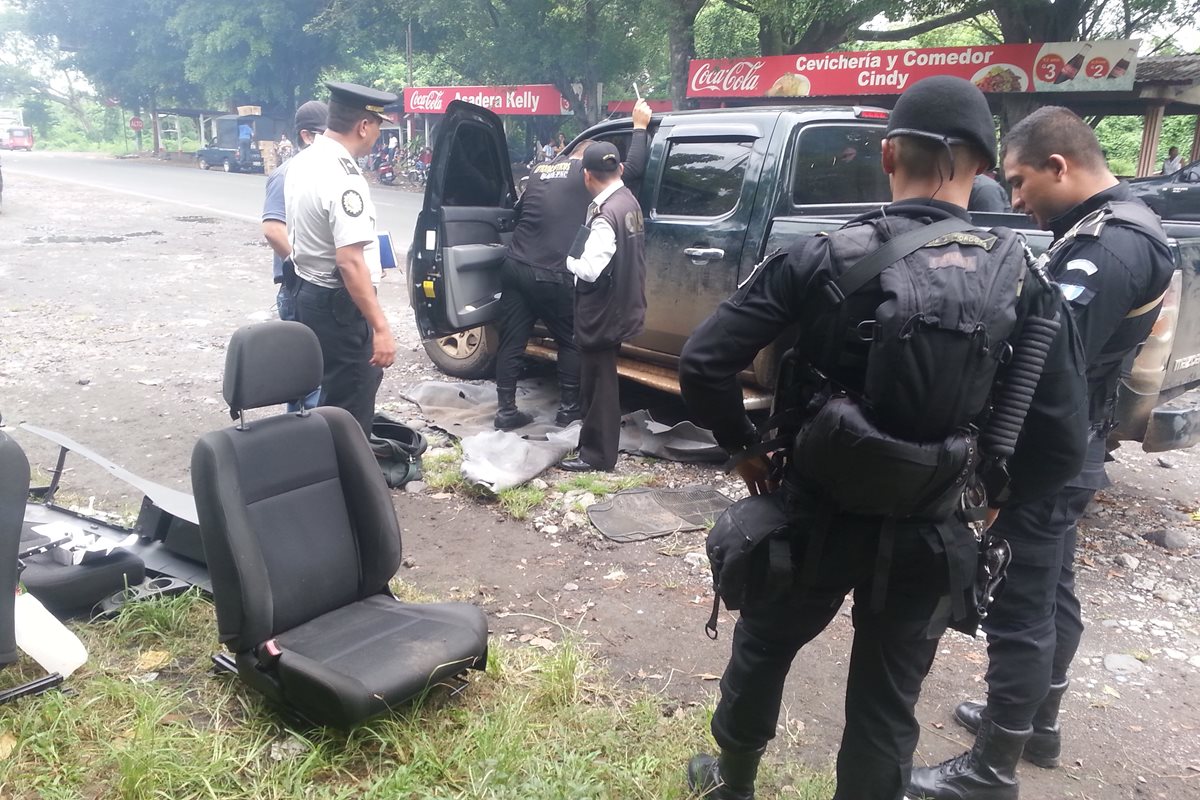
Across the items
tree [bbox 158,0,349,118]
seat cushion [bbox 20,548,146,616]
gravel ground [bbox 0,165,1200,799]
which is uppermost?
tree [bbox 158,0,349,118]

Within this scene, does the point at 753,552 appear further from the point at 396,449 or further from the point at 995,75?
the point at 995,75

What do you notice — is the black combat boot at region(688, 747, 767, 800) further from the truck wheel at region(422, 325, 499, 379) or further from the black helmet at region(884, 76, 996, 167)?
the truck wheel at region(422, 325, 499, 379)

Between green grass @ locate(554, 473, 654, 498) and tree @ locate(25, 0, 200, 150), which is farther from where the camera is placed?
tree @ locate(25, 0, 200, 150)

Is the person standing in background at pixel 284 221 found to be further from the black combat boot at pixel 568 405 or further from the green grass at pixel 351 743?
the black combat boot at pixel 568 405

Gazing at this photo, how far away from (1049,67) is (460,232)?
12.6 meters

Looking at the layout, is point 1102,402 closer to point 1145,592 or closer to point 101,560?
point 1145,592

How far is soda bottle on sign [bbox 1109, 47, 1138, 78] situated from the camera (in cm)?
1352

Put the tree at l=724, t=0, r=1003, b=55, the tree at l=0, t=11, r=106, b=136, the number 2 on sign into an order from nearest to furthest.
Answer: the number 2 on sign, the tree at l=724, t=0, r=1003, b=55, the tree at l=0, t=11, r=106, b=136

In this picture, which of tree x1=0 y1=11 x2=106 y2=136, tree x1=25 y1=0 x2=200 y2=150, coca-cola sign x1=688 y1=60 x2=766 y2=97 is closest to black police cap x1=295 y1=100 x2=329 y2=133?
coca-cola sign x1=688 y1=60 x2=766 y2=97

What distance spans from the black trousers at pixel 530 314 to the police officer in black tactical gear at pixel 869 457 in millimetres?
3535

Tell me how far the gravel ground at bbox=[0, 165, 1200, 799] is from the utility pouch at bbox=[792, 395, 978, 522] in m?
1.23

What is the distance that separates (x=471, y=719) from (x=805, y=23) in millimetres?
17861

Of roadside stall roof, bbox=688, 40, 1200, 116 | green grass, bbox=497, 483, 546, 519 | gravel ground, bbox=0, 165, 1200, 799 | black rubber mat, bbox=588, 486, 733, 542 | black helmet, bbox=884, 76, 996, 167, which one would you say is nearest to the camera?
black helmet, bbox=884, 76, 996, 167

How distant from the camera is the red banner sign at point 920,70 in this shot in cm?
1395
